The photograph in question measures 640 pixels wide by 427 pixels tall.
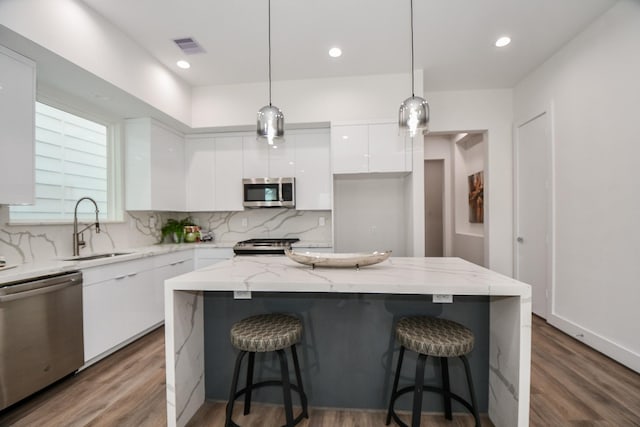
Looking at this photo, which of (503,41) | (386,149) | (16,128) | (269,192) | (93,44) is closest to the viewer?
(16,128)

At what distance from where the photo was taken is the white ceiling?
2363 millimetres

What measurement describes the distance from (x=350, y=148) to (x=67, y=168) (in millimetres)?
2839

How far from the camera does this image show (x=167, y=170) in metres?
3.62

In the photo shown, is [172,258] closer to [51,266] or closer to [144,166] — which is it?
[144,166]

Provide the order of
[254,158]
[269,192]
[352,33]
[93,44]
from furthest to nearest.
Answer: [254,158] < [269,192] < [352,33] < [93,44]

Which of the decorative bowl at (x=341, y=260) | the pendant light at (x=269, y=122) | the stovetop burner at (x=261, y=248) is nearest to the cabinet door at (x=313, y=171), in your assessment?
the stovetop burner at (x=261, y=248)

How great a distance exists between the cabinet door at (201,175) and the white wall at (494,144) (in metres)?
2.98

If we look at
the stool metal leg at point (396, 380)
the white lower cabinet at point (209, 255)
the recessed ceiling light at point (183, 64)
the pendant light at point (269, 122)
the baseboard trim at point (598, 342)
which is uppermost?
the recessed ceiling light at point (183, 64)

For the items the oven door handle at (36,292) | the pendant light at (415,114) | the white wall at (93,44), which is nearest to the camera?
the oven door handle at (36,292)

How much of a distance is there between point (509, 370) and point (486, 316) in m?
0.30

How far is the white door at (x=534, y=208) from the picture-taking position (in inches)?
130

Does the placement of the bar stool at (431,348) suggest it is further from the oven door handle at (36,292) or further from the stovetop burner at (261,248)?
the oven door handle at (36,292)

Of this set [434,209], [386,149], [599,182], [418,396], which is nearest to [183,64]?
[386,149]

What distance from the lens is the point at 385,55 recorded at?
308 centimetres
